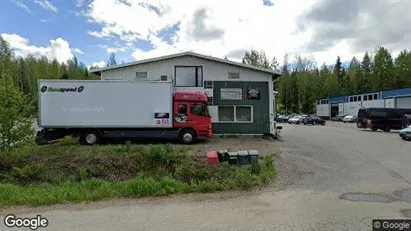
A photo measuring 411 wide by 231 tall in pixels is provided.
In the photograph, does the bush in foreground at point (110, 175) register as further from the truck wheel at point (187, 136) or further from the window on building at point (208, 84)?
the window on building at point (208, 84)

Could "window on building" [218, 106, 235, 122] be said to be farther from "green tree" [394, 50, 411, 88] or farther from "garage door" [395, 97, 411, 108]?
"green tree" [394, 50, 411, 88]

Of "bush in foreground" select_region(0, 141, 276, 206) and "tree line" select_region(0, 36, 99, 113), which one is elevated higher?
"tree line" select_region(0, 36, 99, 113)

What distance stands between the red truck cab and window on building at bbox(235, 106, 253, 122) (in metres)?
4.17

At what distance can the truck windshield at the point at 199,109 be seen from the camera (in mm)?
17562

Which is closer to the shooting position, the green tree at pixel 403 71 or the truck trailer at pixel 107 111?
the truck trailer at pixel 107 111

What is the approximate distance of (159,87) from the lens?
1700 centimetres

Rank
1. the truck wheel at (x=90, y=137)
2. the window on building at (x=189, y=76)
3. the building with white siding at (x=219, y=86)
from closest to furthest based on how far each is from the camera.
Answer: the truck wheel at (x=90, y=137) < the building with white siding at (x=219, y=86) < the window on building at (x=189, y=76)

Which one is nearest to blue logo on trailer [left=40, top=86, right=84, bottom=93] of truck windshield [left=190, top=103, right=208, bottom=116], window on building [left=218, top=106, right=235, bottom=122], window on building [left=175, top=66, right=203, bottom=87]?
truck windshield [left=190, top=103, right=208, bottom=116]

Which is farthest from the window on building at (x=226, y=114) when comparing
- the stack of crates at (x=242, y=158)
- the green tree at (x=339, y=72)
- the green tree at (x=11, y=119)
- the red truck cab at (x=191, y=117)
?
the green tree at (x=339, y=72)

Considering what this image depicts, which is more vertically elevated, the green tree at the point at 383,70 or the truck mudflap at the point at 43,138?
the green tree at the point at 383,70

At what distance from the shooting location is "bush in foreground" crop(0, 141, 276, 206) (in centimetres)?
845

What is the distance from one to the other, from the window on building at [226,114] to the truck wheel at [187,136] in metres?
4.26

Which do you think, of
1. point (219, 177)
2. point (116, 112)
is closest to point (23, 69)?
point (116, 112)

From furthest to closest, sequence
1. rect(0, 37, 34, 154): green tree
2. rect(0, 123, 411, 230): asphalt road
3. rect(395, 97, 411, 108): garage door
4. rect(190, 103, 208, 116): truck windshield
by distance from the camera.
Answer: rect(395, 97, 411, 108): garage door < rect(190, 103, 208, 116): truck windshield < rect(0, 37, 34, 154): green tree < rect(0, 123, 411, 230): asphalt road
